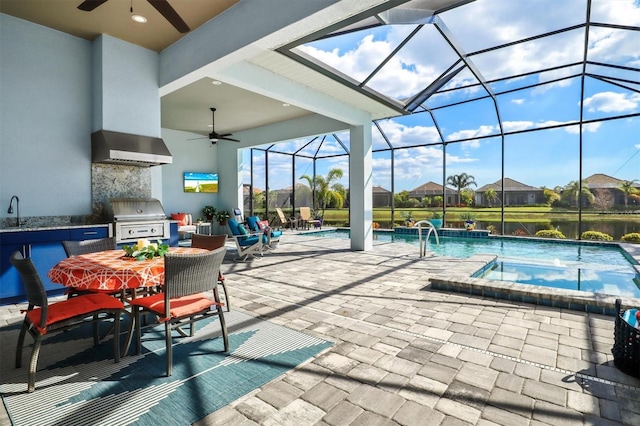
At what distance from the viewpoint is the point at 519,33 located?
6.16 meters

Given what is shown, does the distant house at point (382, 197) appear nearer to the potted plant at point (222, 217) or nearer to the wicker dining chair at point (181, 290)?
the potted plant at point (222, 217)

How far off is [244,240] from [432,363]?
5.11m

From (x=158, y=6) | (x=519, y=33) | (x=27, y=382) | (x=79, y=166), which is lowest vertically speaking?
(x=27, y=382)

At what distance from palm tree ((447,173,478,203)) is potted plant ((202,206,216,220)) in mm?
9291

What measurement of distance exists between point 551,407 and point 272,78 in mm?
5368

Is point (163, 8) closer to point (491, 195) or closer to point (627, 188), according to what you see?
point (627, 188)

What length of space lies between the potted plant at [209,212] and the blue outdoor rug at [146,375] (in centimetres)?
796

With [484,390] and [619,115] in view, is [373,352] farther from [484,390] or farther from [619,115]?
[619,115]

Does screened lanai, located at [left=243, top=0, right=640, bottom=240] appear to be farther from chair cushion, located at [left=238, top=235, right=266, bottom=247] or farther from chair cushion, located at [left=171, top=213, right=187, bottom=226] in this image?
chair cushion, located at [left=238, top=235, right=266, bottom=247]

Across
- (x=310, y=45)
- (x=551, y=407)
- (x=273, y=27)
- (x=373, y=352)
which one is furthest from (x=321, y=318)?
(x=310, y=45)

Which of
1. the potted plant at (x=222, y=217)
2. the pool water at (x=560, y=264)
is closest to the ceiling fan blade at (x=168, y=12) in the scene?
the pool water at (x=560, y=264)

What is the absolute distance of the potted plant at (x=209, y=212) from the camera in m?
11.0

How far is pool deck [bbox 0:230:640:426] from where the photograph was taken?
1.84m

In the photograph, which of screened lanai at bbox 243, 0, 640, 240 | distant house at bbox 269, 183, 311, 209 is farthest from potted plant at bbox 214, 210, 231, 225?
distant house at bbox 269, 183, 311, 209
